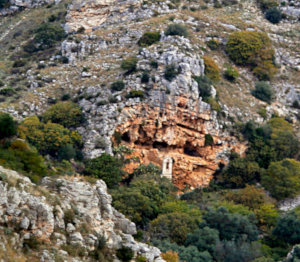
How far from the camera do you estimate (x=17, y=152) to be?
4478cm

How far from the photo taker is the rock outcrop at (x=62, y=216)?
107 feet

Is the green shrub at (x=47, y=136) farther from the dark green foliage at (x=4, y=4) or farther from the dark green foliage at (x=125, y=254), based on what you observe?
the dark green foliage at (x=4, y=4)

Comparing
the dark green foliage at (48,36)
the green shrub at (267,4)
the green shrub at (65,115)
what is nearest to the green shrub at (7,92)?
the green shrub at (65,115)

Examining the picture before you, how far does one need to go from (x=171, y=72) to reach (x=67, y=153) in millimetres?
16416

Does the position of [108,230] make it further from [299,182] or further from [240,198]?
[299,182]

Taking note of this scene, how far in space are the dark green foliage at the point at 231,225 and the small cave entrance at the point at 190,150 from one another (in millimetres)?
15036

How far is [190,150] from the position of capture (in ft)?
236

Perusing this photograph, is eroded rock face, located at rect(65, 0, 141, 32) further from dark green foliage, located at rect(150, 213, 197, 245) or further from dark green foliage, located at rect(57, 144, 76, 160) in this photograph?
dark green foliage, located at rect(150, 213, 197, 245)

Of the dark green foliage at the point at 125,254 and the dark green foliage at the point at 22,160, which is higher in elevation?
the dark green foliage at the point at 22,160

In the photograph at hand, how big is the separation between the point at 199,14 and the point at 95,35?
58.4ft

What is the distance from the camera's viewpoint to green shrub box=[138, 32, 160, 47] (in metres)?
77.8

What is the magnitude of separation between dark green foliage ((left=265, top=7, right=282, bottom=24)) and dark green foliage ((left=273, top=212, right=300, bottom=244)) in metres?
47.4

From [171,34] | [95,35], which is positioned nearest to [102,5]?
[95,35]

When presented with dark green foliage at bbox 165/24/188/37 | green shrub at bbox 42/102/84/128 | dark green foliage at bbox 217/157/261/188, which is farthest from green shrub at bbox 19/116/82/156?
dark green foliage at bbox 165/24/188/37
